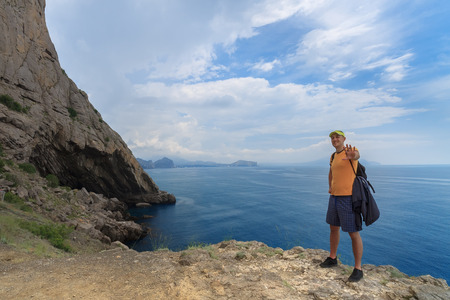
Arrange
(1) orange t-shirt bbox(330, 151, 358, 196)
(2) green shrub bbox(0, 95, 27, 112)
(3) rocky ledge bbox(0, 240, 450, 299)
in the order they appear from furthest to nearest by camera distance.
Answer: (2) green shrub bbox(0, 95, 27, 112)
(1) orange t-shirt bbox(330, 151, 358, 196)
(3) rocky ledge bbox(0, 240, 450, 299)

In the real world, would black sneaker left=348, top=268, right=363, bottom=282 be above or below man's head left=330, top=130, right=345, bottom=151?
below

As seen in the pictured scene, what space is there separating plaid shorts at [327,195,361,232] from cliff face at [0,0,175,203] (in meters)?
32.0

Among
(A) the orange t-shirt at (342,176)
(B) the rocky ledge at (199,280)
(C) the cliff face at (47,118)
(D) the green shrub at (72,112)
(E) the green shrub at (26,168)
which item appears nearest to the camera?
(B) the rocky ledge at (199,280)

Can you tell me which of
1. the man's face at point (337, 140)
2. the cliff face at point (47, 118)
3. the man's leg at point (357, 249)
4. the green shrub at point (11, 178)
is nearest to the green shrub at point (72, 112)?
the cliff face at point (47, 118)

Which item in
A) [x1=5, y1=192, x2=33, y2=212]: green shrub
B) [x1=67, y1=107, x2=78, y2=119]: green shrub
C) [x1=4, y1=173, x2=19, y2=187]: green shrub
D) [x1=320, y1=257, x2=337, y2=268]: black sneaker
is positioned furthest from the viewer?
[x1=67, y1=107, x2=78, y2=119]: green shrub

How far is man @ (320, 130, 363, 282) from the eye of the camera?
4773mm

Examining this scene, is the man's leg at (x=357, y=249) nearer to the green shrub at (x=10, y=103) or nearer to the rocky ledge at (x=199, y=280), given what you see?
the rocky ledge at (x=199, y=280)

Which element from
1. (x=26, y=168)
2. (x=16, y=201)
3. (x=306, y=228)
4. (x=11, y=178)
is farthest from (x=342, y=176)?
(x=306, y=228)

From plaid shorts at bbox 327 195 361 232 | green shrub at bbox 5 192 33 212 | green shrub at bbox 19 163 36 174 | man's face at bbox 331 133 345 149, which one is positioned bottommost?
green shrub at bbox 5 192 33 212

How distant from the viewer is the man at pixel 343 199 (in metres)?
4.77

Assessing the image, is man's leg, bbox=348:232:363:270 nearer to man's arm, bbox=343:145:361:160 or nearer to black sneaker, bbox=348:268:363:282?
black sneaker, bbox=348:268:363:282

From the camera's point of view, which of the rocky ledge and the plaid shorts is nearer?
the rocky ledge

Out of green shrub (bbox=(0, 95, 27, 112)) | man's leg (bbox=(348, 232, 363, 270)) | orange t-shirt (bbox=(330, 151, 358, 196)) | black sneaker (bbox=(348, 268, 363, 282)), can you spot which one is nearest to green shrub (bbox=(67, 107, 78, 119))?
green shrub (bbox=(0, 95, 27, 112))

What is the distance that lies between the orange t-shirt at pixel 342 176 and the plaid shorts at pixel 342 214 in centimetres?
17
